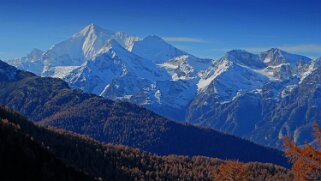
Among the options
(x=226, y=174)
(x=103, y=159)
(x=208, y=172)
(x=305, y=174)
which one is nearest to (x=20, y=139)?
(x=305, y=174)

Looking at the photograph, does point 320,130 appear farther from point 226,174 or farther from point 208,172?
point 208,172

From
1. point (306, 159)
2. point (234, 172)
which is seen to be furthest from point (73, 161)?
point (306, 159)

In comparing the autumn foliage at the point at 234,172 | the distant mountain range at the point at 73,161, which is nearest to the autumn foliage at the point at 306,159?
the distant mountain range at the point at 73,161

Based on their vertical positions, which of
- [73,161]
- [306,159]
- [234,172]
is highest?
[306,159]

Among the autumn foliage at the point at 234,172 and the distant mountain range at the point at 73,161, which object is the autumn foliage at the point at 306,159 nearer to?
the distant mountain range at the point at 73,161

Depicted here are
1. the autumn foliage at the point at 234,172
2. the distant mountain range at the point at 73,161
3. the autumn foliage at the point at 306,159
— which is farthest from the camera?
the autumn foliage at the point at 234,172

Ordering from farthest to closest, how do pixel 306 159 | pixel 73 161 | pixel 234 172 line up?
pixel 73 161 → pixel 234 172 → pixel 306 159

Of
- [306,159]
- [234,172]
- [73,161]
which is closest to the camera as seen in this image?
[306,159]

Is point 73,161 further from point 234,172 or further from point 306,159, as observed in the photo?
point 306,159

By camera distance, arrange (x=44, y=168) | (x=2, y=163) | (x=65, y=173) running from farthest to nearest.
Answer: (x=65, y=173) < (x=44, y=168) < (x=2, y=163)
